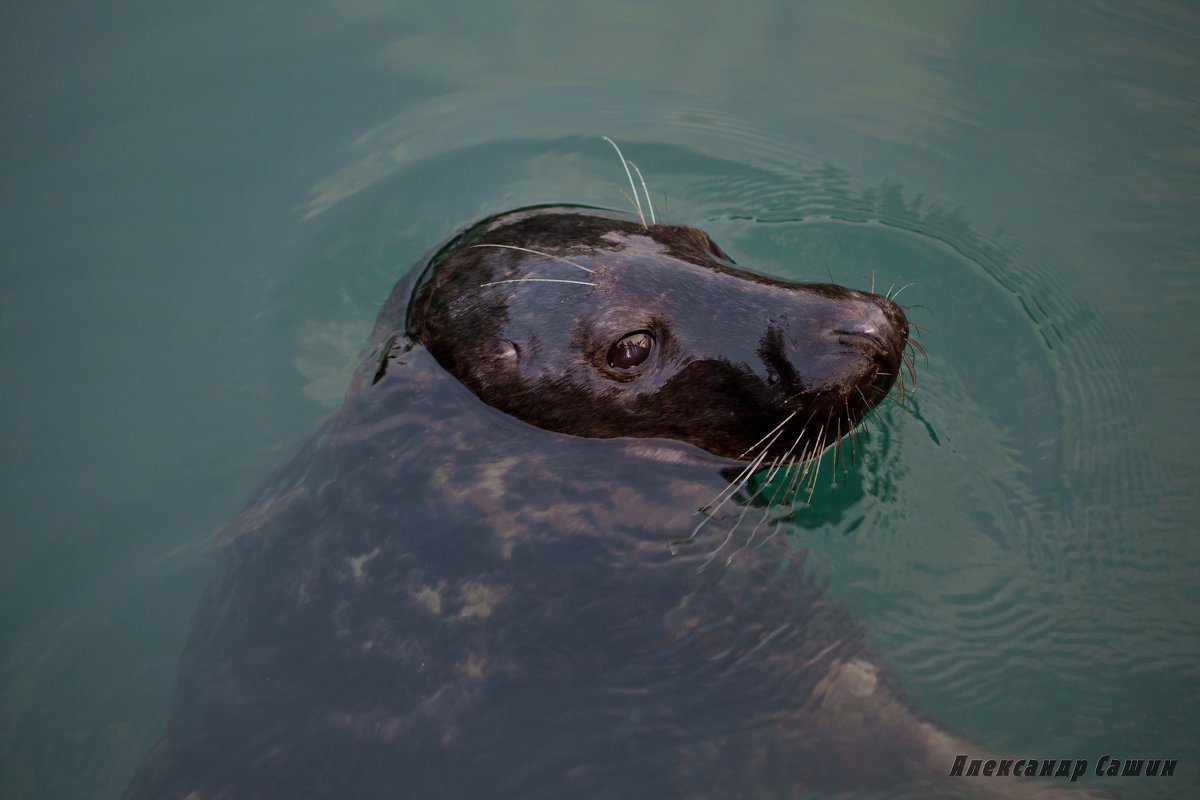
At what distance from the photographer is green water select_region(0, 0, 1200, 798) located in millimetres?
4195

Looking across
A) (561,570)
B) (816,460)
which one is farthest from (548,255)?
(816,460)

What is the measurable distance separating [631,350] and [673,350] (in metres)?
0.17

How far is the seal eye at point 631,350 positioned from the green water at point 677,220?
112 centimetres

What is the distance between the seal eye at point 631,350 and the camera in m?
3.86

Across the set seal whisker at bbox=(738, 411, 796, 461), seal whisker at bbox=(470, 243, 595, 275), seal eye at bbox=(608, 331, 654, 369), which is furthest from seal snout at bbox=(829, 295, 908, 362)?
seal whisker at bbox=(470, 243, 595, 275)

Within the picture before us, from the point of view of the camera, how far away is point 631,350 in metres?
3.88

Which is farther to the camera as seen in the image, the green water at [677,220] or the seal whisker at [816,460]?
the green water at [677,220]

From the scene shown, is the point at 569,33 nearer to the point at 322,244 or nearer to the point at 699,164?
the point at 699,164

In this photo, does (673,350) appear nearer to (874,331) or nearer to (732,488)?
(732,488)

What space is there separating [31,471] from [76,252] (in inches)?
62.0

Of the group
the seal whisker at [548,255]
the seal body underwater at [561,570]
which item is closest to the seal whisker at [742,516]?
the seal body underwater at [561,570]

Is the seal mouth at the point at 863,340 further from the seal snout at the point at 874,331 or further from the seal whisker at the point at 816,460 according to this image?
the seal whisker at the point at 816,460

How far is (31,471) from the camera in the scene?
527 centimetres

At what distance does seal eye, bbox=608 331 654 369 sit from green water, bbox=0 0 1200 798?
1123 mm
